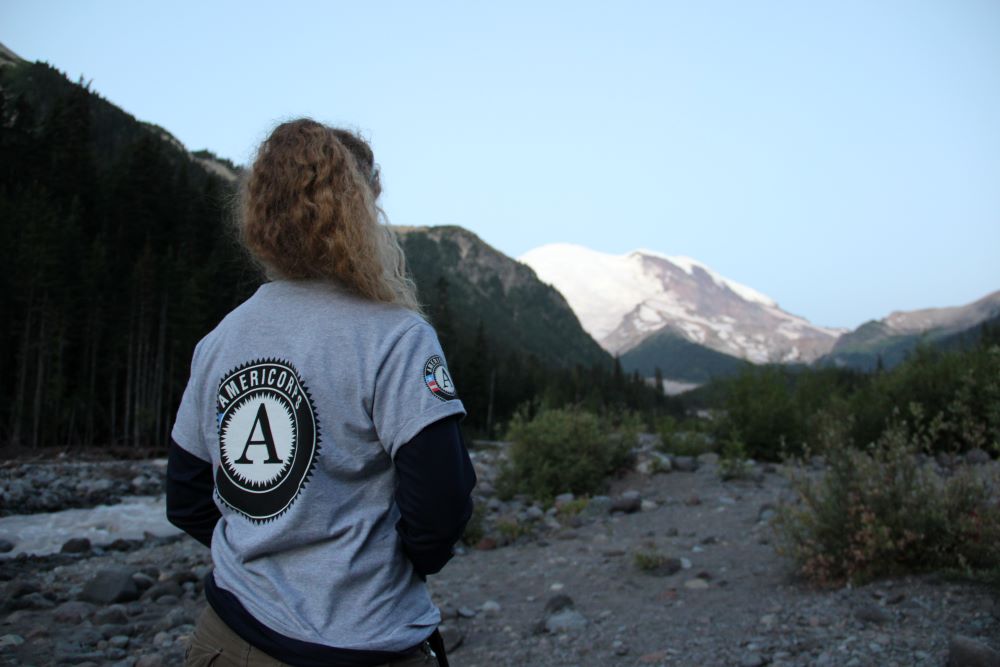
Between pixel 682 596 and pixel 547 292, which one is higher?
pixel 547 292

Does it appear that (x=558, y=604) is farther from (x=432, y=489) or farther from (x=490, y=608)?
(x=432, y=489)

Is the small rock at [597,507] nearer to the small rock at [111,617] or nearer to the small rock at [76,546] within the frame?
the small rock at [111,617]

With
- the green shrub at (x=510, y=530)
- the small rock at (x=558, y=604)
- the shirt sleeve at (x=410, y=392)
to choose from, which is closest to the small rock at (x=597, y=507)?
the green shrub at (x=510, y=530)

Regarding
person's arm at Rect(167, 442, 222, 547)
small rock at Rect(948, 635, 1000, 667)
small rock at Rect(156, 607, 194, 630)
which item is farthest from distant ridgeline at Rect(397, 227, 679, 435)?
person's arm at Rect(167, 442, 222, 547)

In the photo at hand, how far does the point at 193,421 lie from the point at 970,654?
3.64 m

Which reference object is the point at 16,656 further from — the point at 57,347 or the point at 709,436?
the point at 57,347

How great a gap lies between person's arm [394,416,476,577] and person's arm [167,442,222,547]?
2.11ft

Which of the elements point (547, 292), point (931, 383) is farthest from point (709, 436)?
point (547, 292)

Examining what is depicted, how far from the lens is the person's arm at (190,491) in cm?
206

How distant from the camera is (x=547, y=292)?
653ft

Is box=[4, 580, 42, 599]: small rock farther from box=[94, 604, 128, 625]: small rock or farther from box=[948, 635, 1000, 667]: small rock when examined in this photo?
box=[948, 635, 1000, 667]: small rock

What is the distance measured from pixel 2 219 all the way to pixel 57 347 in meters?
6.04

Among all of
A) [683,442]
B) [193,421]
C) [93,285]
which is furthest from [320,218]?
[93,285]

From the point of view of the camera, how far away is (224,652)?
5.76ft
